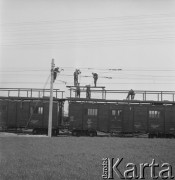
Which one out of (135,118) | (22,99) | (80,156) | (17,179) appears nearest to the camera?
(17,179)

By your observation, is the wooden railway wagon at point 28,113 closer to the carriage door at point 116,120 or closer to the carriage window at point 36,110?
the carriage window at point 36,110

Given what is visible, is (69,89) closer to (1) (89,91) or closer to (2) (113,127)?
(1) (89,91)

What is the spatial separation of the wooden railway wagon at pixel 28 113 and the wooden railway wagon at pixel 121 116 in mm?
1416

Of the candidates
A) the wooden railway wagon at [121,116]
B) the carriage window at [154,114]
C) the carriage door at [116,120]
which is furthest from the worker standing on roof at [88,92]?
the carriage window at [154,114]

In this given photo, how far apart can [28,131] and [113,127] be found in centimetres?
742

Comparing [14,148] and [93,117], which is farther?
[93,117]

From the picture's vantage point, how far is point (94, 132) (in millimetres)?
24422

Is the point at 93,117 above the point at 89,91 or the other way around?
the other way around

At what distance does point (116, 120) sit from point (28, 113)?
7175 millimetres

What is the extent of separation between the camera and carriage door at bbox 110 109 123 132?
79.2 feet

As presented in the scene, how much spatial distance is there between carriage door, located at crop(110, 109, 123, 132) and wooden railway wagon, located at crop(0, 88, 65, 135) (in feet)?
14.0

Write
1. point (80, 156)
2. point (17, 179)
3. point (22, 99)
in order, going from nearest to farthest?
point (17, 179), point (80, 156), point (22, 99)

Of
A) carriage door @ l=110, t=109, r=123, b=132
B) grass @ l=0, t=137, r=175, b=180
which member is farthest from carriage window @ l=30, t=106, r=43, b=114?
grass @ l=0, t=137, r=175, b=180

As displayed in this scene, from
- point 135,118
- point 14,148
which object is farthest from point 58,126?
point 14,148
